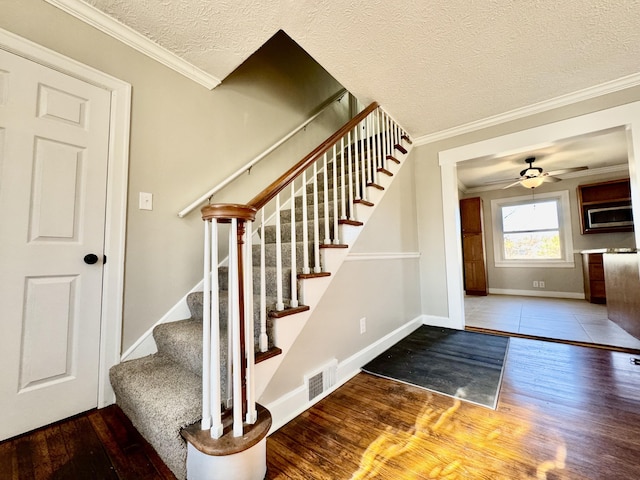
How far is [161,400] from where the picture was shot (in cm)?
120

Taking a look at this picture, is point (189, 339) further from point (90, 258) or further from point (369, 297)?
point (369, 297)

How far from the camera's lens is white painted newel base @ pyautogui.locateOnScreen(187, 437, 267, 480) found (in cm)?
93

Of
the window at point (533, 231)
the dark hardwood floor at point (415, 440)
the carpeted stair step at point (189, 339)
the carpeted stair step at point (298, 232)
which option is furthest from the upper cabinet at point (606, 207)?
the carpeted stair step at point (189, 339)

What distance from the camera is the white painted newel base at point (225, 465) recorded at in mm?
934

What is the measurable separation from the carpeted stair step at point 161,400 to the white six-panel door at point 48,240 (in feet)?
0.87

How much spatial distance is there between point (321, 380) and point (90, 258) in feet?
5.11

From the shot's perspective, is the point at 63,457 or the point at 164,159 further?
A: the point at 164,159

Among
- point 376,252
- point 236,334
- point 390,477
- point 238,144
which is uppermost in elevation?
point 238,144

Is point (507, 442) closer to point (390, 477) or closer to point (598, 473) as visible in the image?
point (598, 473)

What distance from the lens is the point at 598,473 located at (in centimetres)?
109

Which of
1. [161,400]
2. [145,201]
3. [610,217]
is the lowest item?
Answer: [161,400]

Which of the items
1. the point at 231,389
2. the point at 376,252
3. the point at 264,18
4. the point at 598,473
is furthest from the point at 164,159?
the point at 598,473

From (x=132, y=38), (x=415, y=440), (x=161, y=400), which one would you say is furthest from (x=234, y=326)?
(x=132, y=38)

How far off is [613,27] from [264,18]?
2.29m
